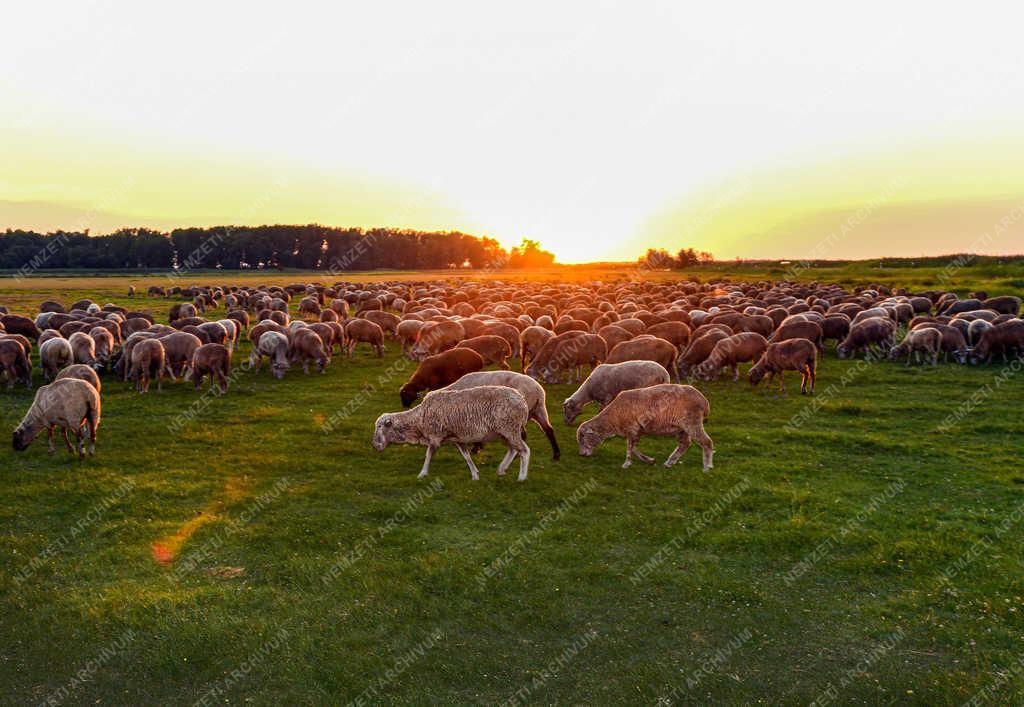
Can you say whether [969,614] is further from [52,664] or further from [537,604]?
[52,664]

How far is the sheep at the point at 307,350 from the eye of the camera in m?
26.6

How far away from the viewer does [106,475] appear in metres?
13.4

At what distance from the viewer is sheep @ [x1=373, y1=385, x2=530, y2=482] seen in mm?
12594

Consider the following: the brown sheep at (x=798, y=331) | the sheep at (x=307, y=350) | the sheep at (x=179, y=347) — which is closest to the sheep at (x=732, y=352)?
the brown sheep at (x=798, y=331)

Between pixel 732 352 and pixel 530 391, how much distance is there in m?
11.8

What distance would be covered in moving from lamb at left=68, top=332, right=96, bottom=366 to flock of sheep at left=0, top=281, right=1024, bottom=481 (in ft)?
0.15

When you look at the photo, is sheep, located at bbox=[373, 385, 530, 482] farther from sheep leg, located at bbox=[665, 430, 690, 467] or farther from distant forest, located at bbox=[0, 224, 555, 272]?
distant forest, located at bbox=[0, 224, 555, 272]

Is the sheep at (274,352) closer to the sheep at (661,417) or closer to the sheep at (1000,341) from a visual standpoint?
the sheep at (661,417)

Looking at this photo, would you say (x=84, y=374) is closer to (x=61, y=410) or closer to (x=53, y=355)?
(x=61, y=410)

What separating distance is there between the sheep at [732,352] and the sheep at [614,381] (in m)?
7.29

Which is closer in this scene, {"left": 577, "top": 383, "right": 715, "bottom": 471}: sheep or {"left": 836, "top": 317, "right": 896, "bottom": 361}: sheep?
{"left": 577, "top": 383, "right": 715, "bottom": 471}: sheep

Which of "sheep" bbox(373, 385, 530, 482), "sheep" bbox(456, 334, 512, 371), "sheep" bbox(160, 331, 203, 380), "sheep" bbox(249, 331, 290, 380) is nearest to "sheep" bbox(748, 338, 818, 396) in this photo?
"sheep" bbox(456, 334, 512, 371)

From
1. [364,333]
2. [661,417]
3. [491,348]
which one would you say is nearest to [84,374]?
[491,348]

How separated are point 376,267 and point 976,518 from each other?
154080mm
